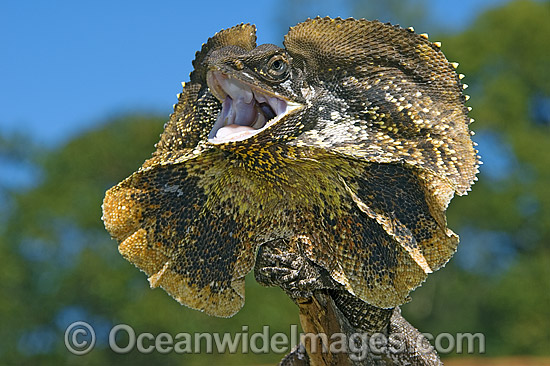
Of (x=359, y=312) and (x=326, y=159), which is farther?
(x=359, y=312)

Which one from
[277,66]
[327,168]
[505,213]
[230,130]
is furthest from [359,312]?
[505,213]

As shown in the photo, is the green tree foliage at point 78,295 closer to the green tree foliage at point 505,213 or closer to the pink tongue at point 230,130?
the green tree foliage at point 505,213

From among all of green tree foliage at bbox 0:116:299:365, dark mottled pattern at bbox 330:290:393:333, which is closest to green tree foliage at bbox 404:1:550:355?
green tree foliage at bbox 0:116:299:365

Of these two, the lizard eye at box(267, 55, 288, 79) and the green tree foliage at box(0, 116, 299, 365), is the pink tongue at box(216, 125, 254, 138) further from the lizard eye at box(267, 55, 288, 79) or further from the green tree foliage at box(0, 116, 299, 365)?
the green tree foliage at box(0, 116, 299, 365)

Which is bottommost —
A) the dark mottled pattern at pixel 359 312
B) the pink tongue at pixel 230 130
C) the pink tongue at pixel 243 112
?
the dark mottled pattern at pixel 359 312

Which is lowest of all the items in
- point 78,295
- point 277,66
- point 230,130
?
point 230,130

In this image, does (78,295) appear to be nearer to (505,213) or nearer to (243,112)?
(505,213)

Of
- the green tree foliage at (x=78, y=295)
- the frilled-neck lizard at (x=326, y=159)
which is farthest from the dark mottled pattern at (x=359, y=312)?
the green tree foliage at (x=78, y=295)
